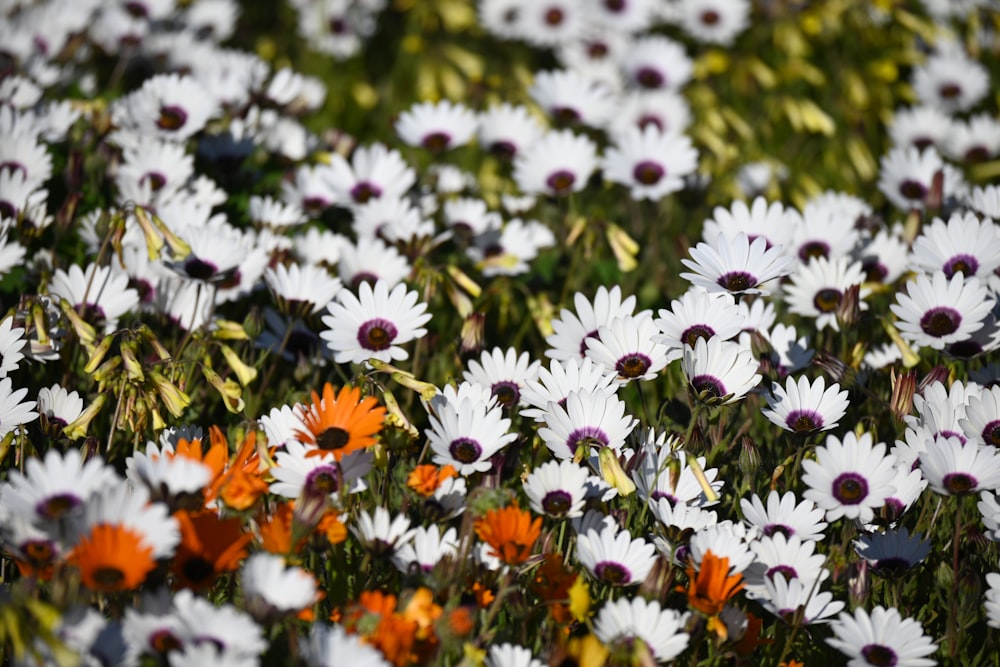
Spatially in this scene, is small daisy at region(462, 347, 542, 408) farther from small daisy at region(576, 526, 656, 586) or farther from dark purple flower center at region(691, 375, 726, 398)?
small daisy at region(576, 526, 656, 586)

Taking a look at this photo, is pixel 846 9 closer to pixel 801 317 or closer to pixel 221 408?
pixel 801 317

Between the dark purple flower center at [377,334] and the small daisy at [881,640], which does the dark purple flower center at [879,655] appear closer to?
the small daisy at [881,640]

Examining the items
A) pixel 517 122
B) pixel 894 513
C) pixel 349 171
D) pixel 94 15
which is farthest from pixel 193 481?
pixel 94 15

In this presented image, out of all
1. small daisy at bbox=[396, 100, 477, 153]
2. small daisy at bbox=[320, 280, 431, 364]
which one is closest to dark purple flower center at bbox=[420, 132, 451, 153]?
small daisy at bbox=[396, 100, 477, 153]

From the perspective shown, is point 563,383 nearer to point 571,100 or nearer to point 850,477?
point 850,477

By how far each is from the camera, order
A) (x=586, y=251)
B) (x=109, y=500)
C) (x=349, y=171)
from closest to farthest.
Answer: (x=109, y=500), (x=586, y=251), (x=349, y=171)

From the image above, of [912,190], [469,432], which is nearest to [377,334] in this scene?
[469,432]
